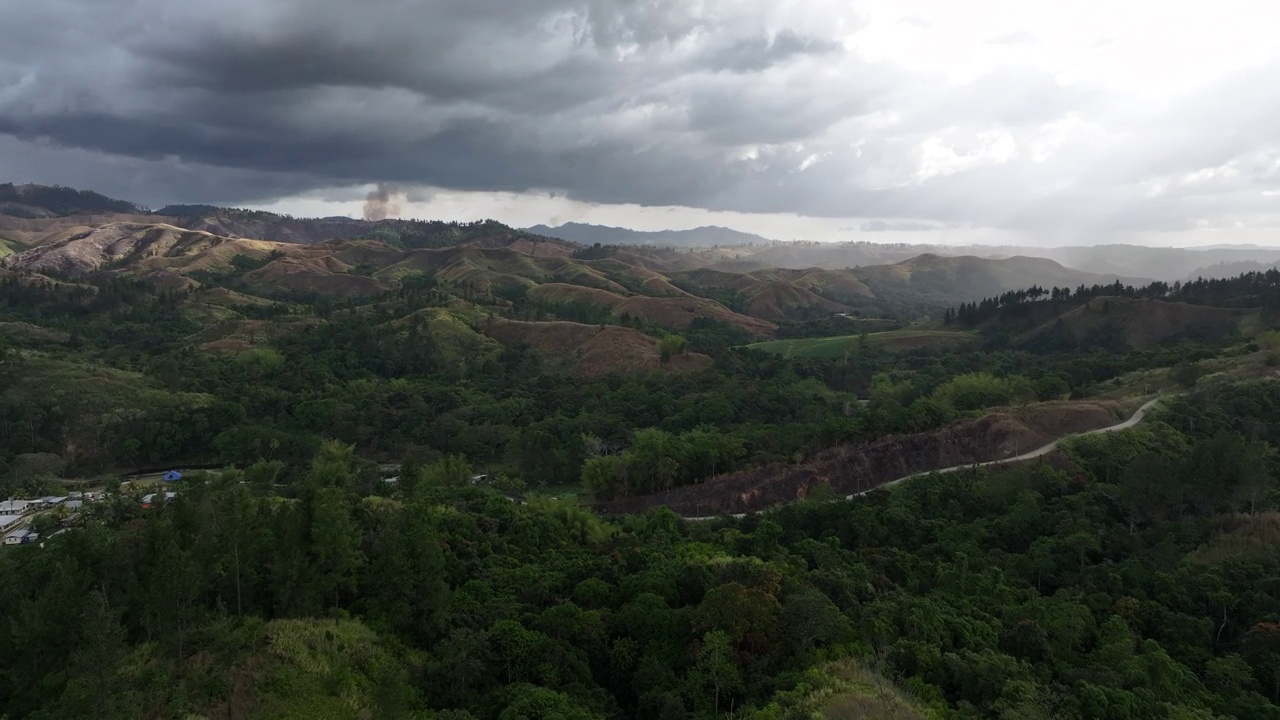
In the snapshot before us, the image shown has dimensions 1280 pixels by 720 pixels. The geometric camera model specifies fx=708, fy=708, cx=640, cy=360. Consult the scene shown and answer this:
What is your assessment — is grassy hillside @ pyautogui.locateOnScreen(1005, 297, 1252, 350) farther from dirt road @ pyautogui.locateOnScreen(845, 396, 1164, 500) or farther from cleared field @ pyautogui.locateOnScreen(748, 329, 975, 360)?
dirt road @ pyautogui.locateOnScreen(845, 396, 1164, 500)

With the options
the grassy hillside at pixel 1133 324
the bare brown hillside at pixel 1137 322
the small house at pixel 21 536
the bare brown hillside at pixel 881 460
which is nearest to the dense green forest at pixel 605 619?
the bare brown hillside at pixel 881 460

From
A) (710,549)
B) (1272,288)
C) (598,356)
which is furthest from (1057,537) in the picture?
(1272,288)

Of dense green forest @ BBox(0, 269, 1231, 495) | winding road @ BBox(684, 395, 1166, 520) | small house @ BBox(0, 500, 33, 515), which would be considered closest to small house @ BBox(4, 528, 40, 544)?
small house @ BBox(0, 500, 33, 515)

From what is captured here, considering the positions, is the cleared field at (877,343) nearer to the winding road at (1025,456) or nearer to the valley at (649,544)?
the valley at (649,544)

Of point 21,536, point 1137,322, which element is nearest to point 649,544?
point 21,536

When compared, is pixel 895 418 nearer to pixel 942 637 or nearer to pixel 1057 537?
pixel 1057 537

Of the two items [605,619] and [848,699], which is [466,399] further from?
[848,699]
